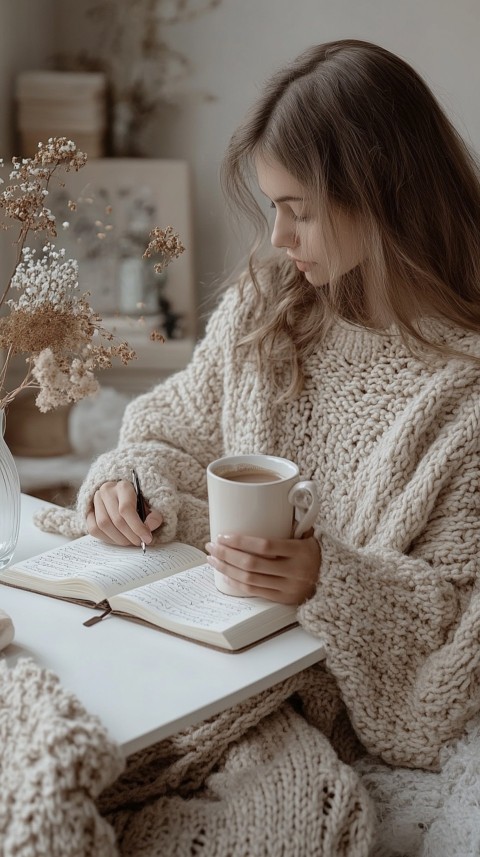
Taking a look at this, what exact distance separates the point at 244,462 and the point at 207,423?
359 millimetres

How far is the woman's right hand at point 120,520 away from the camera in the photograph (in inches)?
46.3

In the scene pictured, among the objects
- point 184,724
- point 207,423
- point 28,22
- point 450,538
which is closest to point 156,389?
point 207,423

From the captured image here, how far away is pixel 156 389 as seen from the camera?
1.49m

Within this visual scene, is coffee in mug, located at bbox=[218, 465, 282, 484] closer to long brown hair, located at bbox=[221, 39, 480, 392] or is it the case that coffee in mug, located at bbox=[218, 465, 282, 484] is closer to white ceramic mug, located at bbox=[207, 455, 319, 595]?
white ceramic mug, located at bbox=[207, 455, 319, 595]

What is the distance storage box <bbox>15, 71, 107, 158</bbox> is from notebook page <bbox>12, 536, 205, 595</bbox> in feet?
6.12

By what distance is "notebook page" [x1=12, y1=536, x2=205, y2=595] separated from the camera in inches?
42.0

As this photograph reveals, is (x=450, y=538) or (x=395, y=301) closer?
(x=450, y=538)

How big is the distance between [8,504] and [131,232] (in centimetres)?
188

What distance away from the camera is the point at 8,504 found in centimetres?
112

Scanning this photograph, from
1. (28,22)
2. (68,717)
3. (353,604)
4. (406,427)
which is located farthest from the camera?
(28,22)

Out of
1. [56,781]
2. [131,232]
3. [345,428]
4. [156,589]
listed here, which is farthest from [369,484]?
[131,232]

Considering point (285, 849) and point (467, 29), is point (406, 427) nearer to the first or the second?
point (285, 849)

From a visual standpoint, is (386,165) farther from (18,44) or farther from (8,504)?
(18,44)

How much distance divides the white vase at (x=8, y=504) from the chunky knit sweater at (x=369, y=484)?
12 centimetres
